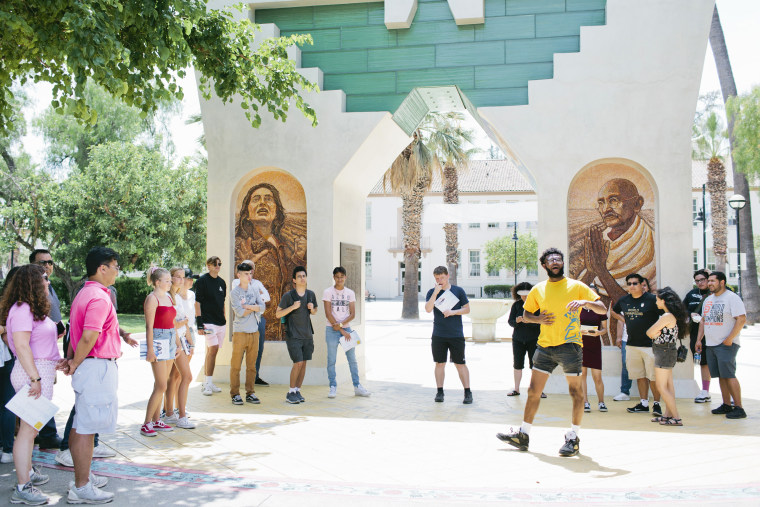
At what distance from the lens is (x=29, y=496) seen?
14.9 ft

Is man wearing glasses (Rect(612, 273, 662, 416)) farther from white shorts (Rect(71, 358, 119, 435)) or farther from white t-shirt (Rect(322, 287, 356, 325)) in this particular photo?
white shorts (Rect(71, 358, 119, 435))

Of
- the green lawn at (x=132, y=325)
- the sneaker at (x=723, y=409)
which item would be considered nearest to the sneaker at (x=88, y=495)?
the sneaker at (x=723, y=409)

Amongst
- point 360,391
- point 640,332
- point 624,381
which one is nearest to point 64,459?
point 360,391

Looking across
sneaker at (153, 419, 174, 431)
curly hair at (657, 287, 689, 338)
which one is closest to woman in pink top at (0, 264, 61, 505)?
sneaker at (153, 419, 174, 431)

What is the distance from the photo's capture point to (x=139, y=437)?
660 centimetres

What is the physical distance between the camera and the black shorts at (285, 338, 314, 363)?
8.84 meters

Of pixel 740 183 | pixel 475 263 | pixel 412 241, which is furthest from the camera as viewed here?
pixel 475 263

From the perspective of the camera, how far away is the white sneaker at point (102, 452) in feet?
19.2

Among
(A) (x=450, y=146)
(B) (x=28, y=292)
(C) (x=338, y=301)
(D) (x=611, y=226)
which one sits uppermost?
(A) (x=450, y=146)

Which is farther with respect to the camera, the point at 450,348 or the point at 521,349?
the point at 521,349

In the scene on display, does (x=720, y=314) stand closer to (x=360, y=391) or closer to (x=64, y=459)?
(x=360, y=391)

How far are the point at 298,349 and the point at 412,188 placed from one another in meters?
19.6

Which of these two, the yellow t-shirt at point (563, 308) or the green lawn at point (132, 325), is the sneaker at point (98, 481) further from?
the green lawn at point (132, 325)

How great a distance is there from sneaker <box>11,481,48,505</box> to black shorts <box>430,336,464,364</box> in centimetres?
517
